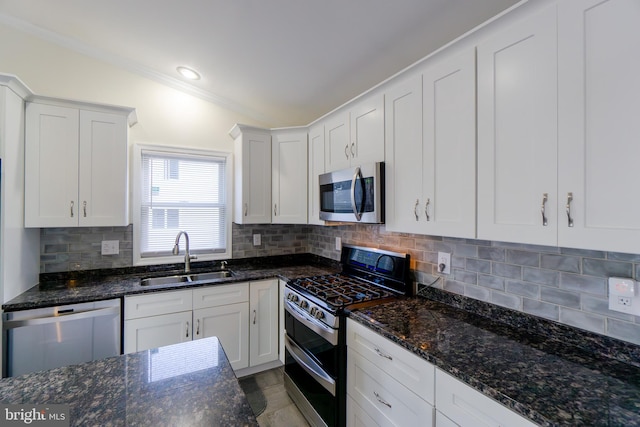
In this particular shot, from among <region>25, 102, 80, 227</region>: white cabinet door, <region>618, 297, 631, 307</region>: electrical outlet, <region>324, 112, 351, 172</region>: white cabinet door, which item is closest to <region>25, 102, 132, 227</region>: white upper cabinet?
<region>25, 102, 80, 227</region>: white cabinet door

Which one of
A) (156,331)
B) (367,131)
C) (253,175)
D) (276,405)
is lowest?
(276,405)

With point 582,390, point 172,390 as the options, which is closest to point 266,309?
point 172,390

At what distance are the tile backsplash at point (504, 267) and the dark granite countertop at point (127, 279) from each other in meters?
0.10

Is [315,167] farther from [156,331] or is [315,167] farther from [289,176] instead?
[156,331]

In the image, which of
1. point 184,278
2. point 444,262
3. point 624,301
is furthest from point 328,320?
point 184,278

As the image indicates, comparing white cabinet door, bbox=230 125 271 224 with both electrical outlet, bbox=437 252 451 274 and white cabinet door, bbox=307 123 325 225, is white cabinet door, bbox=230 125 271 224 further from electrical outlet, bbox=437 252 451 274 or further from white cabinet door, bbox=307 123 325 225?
electrical outlet, bbox=437 252 451 274

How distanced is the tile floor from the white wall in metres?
2.37

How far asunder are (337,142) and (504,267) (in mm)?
1476

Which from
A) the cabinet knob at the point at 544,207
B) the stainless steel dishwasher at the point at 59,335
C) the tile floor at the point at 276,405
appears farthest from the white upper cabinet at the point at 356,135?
the stainless steel dishwasher at the point at 59,335

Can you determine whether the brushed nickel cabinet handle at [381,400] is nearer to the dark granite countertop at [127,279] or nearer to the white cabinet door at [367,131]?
the dark granite countertop at [127,279]

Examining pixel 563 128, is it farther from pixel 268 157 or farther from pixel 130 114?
pixel 130 114

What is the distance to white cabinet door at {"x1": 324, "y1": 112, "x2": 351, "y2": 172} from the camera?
221 centimetres

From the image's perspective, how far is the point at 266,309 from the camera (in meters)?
2.67

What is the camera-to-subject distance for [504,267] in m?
1.51
